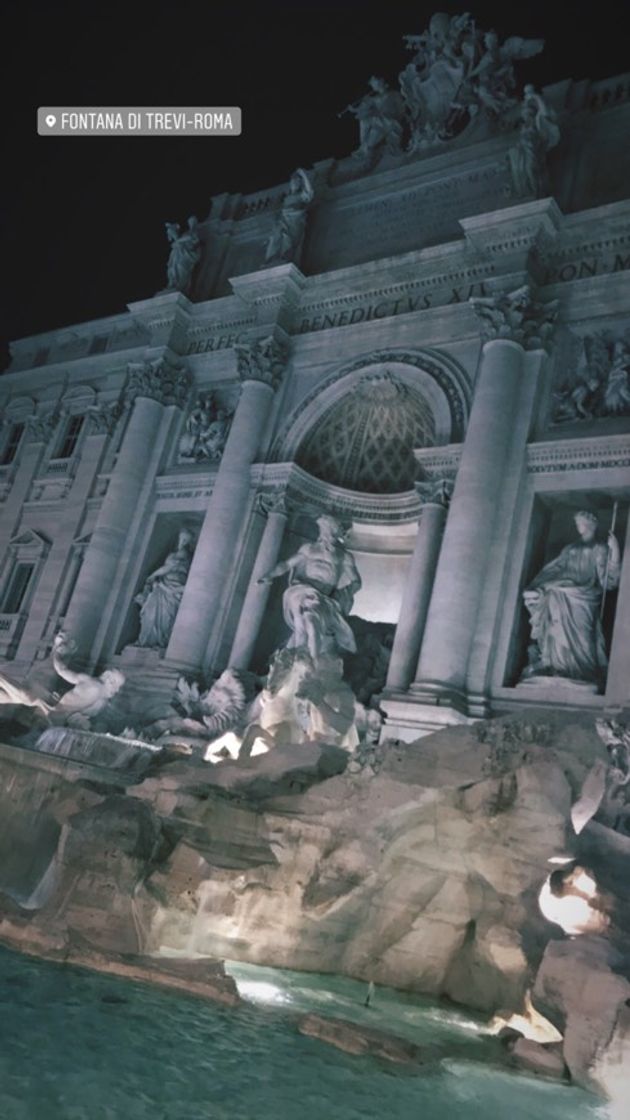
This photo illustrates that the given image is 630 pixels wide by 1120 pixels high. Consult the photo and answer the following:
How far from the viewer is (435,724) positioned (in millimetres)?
13422

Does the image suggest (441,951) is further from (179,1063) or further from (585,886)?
(179,1063)

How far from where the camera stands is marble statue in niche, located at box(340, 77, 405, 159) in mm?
20312

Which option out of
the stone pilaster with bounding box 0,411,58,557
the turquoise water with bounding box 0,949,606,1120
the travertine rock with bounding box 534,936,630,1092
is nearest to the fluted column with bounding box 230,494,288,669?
→ the stone pilaster with bounding box 0,411,58,557

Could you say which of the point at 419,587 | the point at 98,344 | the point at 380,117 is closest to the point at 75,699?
the point at 419,587

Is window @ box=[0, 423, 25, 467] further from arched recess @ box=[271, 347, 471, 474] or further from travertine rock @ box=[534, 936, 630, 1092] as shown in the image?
→ travertine rock @ box=[534, 936, 630, 1092]

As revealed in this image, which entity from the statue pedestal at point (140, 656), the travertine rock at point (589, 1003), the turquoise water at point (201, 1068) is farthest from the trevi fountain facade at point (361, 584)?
the turquoise water at point (201, 1068)

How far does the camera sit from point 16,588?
23.1 m

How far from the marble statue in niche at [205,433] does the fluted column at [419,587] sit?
618cm

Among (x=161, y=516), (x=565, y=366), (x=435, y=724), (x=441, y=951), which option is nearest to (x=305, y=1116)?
(x=441, y=951)

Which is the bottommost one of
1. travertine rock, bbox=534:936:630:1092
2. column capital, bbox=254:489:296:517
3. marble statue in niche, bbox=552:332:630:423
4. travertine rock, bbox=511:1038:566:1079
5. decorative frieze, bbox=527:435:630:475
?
travertine rock, bbox=511:1038:566:1079

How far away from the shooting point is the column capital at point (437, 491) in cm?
1573

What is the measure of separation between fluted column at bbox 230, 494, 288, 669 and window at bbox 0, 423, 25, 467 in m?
11.2

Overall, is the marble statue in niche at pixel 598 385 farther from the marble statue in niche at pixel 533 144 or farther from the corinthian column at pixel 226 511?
the corinthian column at pixel 226 511

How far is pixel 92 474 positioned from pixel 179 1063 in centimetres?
1879
